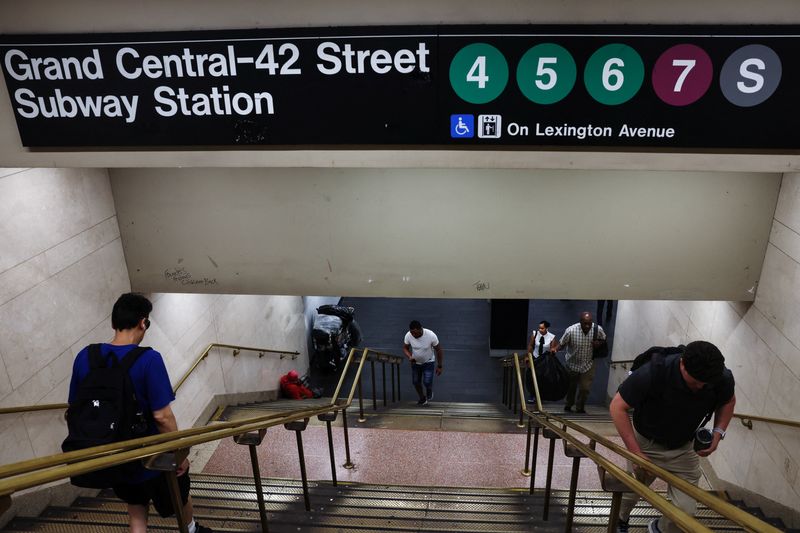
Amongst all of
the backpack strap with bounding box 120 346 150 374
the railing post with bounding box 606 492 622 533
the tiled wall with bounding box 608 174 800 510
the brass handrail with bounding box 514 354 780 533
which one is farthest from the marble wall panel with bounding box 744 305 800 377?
the backpack strap with bounding box 120 346 150 374

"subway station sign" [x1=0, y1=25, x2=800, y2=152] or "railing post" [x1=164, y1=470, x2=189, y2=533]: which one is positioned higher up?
"subway station sign" [x1=0, y1=25, x2=800, y2=152]

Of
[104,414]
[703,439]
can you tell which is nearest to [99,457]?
[104,414]

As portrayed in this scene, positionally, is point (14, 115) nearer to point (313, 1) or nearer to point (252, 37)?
point (252, 37)

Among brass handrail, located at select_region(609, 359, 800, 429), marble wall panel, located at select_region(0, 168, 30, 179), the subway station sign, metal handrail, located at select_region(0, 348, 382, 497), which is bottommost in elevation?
brass handrail, located at select_region(609, 359, 800, 429)

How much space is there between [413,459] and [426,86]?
3.87 metres

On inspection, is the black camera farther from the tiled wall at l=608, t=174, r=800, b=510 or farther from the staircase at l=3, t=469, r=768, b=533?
the tiled wall at l=608, t=174, r=800, b=510

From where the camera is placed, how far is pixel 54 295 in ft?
13.4

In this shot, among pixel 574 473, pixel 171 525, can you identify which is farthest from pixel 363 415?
pixel 574 473

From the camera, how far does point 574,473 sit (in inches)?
116

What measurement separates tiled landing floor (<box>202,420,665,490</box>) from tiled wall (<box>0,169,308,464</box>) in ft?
3.29

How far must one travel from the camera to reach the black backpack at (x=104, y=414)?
7.79ft

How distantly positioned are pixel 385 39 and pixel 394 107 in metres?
0.34

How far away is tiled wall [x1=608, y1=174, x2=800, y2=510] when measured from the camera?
4023 mm

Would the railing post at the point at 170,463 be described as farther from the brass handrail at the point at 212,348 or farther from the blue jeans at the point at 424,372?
the blue jeans at the point at 424,372
